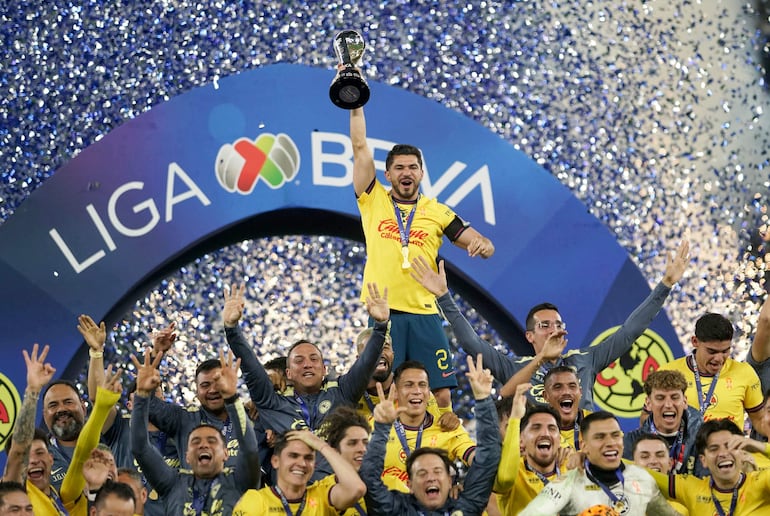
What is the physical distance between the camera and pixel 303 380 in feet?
22.0

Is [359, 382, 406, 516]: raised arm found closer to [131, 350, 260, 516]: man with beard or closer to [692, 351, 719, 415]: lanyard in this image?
[131, 350, 260, 516]: man with beard

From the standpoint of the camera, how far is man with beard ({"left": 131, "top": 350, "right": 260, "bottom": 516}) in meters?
5.95

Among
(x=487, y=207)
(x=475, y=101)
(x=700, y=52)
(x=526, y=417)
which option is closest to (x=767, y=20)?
(x=700, y=52)

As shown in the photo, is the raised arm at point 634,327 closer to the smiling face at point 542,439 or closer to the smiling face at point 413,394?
the smiling face at point 542,439

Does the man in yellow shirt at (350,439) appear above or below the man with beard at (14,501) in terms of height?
above

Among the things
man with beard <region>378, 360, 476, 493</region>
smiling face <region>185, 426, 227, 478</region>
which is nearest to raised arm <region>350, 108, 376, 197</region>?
man with beard <region>378, 360, 476, 493</region>

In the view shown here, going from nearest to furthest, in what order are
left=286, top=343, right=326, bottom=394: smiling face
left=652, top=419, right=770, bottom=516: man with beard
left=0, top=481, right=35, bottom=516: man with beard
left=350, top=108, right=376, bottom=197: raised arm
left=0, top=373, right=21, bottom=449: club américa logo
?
left=0, top=481, right=35, bottom=516: man with beard < left=652, top=419, right=770, bottom=516: man with beard < left=286, top=343, right=326, bottom=394: smiling face < left=350, top=108, right=376, bottom=197: raised arm < left=0, top=373, right=21, bottom=449: club américa logo

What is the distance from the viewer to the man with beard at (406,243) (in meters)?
7.07

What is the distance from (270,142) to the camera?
8125 millimetres

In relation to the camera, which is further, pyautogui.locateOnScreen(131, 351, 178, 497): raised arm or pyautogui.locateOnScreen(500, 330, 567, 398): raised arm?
pyautogui.locateOnScreen(500, 330, 567, 398): raised arm

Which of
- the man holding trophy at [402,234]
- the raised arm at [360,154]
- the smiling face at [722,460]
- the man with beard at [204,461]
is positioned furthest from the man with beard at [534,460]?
the raised arm at [360,154]

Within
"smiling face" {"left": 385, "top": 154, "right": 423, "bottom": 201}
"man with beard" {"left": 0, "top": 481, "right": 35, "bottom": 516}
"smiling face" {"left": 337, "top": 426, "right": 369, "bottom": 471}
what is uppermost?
"smiling face" {"left": 385, "top": 154, "right": 423, "bottom": 201}

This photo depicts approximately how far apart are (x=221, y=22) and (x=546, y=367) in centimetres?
345

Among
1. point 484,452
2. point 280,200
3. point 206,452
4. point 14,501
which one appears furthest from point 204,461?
point 280,200
